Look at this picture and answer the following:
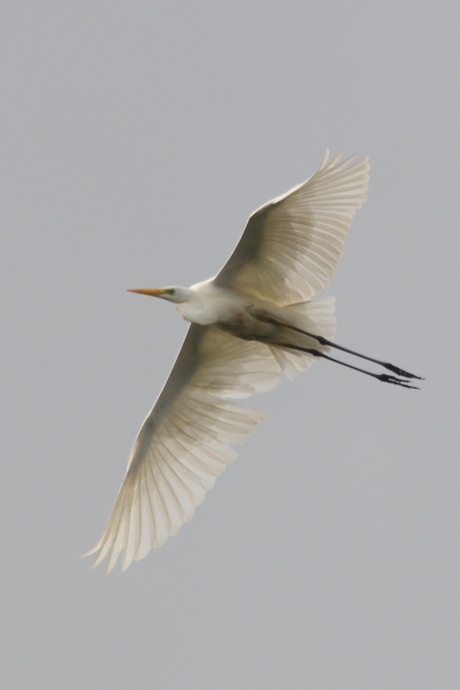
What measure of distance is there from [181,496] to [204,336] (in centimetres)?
148

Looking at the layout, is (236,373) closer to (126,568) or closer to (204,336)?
(204,336)

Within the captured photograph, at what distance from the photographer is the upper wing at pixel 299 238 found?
1114cm

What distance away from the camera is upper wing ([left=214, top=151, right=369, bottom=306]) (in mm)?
11141

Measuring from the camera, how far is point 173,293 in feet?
38.0

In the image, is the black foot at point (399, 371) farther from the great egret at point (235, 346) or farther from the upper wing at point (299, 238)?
the upper wing at point (299, 238)

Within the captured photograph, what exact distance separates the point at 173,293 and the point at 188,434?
1575mm

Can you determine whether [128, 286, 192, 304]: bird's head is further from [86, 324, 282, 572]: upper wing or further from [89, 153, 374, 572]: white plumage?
[86, 324, 282, 572]: upper wing

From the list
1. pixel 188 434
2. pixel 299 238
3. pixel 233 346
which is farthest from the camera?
pixel 188 434

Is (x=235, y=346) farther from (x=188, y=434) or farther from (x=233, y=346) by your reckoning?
(x=188, y=434)

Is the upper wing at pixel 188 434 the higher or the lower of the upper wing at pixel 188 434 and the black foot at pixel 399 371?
the lower

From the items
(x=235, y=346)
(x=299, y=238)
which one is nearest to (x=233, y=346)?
(x=235, y=346)

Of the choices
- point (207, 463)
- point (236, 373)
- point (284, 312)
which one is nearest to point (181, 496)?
point (207, 463)

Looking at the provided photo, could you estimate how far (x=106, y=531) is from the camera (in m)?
12.2

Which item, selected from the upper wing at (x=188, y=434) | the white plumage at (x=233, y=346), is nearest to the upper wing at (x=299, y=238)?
the white plumage at (x=233, y=346)
